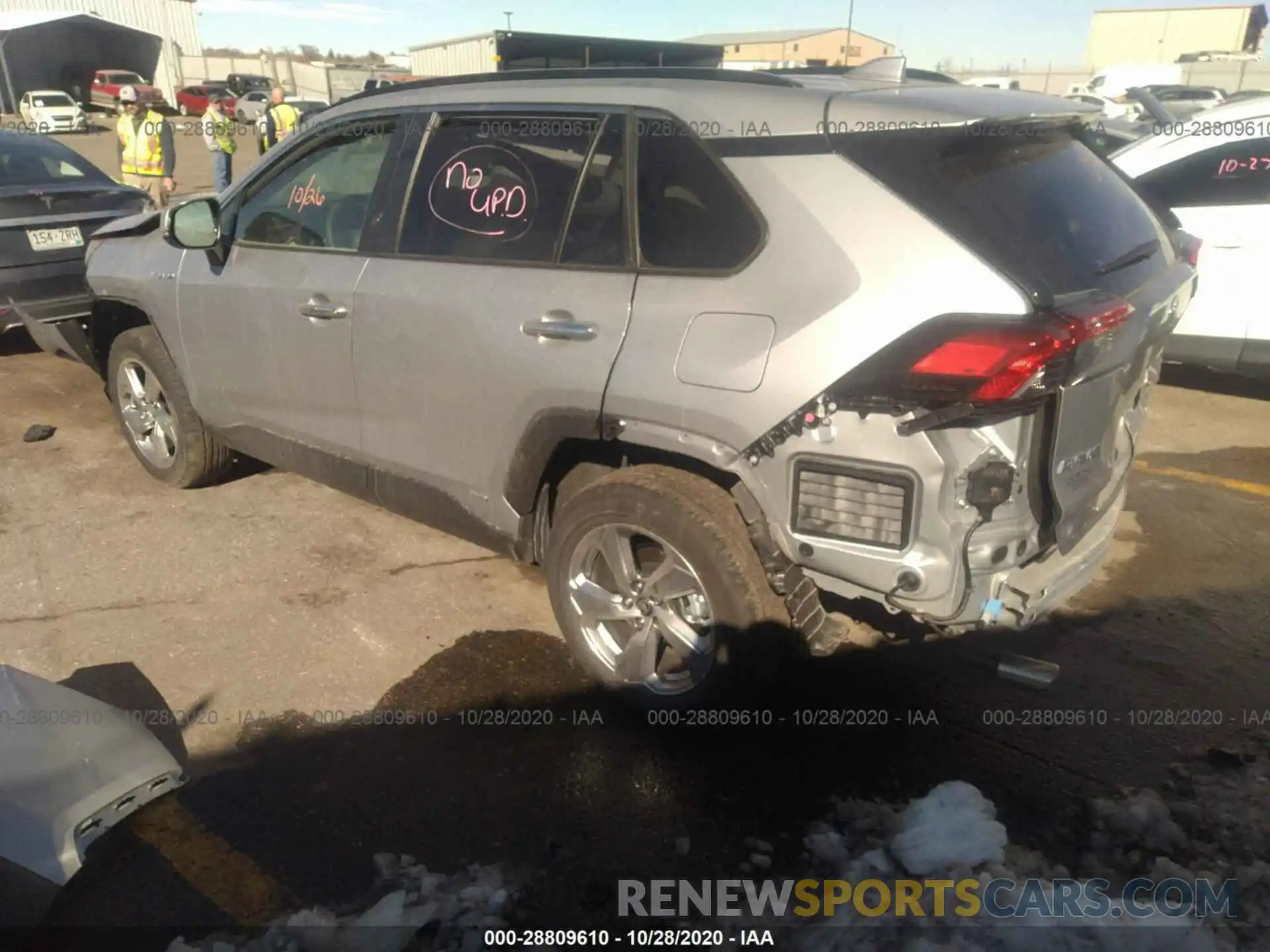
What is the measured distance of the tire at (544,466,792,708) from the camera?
285cm

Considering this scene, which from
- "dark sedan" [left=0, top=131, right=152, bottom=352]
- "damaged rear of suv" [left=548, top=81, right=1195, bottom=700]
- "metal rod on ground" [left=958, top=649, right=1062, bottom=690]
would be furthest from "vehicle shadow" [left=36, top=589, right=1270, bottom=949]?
"dark sedan" [left=0, top=131, right=152, bottom=352]

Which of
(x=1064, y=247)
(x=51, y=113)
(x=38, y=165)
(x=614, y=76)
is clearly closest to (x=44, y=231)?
(x=38, y=165)

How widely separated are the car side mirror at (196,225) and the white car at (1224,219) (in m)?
5.52

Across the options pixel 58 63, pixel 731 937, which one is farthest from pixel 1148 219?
pixel 58 63

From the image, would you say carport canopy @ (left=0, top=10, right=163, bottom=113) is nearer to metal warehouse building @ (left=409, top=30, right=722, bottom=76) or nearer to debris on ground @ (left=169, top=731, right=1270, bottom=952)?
metal warehouse building @ (left=409, top=30, right=722, bottom=76)

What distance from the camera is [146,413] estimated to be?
197 inches

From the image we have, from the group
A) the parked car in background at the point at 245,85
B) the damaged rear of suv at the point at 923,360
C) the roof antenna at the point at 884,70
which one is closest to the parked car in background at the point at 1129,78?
the parked car in background at the point at 245,85

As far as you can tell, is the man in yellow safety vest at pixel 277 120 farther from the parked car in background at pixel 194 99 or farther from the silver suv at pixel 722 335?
the parked car in background at pixel 194 99

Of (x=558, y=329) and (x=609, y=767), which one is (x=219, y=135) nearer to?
(x=558, y=329)

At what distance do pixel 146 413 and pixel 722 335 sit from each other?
11.7ft

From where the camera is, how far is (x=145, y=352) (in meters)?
4.75

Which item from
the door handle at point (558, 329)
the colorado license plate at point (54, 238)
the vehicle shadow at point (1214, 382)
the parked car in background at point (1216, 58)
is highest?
the parked car in background at point (1216, 58)

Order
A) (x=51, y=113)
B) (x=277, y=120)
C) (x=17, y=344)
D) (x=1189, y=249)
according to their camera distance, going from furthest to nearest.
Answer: (x=51, y=113)
(x=277, y=120)
(x=17, y=344)
(x=1189, y=249)

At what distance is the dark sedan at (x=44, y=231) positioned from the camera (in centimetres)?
655
